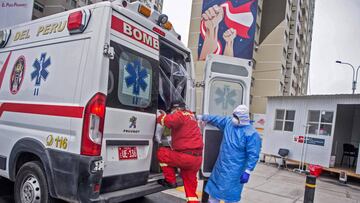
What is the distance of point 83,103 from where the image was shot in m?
3.13

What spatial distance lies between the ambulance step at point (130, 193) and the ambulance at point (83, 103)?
0.4 inches

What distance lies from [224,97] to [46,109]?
283 centimetres

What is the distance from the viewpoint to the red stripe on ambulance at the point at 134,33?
339 cm

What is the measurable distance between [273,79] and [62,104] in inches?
1441

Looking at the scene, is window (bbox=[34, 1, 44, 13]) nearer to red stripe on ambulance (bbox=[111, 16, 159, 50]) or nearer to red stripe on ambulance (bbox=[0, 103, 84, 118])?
red stripe on ambulance (bbox=[0, 103, 84, 118])

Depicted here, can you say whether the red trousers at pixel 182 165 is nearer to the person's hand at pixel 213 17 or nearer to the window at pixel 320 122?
the window at pixel 320 122

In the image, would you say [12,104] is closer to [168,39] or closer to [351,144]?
[168,39]

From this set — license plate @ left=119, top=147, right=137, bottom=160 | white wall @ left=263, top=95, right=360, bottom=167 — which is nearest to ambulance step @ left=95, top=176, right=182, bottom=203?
license plate @ left=119, top=147, right=137, bottom=160

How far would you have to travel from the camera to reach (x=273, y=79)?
37656 millimetres

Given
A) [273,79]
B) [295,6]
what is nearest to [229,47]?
[273,79]

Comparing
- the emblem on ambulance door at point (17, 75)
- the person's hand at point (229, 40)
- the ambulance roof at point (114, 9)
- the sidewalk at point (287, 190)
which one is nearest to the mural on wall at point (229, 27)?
the person's hand at point (229, 40)

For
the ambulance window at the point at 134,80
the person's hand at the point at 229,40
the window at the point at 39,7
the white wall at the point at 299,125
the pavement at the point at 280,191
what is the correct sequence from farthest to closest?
the window at the point at 39,7
the person's hand at the point at 229,40
the white wall at the point at 299,125
the pavement at the point at 280,191
the ambulance window at the point at 134,80

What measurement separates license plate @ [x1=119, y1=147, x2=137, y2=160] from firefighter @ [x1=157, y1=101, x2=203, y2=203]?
0.61 m

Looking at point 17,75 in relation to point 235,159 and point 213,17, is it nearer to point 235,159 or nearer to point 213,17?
point 235,159
